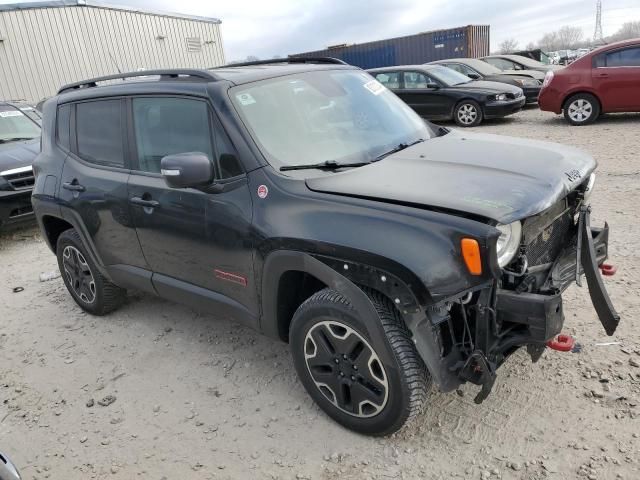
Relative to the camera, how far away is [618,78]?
32.0 ft

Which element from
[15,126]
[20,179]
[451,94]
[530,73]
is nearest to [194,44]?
[530,73]

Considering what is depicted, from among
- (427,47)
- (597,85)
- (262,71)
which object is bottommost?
(597,85)

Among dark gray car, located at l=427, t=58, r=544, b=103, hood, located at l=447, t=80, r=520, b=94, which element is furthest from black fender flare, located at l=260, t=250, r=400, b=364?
dark gray car, located at l=427, t=58, r=544, b=103

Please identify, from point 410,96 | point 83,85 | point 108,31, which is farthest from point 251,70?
point 108,31

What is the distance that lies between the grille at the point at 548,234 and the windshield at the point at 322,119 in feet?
3.22

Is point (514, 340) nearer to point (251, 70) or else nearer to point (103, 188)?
point (251, 70)

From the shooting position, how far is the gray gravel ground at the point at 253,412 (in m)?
2.56

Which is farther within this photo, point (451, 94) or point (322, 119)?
point (451, 94)

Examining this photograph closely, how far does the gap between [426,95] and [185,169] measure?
10270mm

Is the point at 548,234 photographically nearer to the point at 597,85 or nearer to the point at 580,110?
the point at 597,85

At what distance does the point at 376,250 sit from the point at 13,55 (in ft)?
66.7

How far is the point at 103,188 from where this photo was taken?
3656 mm

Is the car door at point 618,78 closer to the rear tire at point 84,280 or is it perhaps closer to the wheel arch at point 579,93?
the wheel arch at point 579,93

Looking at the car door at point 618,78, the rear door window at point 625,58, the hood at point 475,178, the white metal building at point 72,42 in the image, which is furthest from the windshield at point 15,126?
the white metal building at point 72,42
